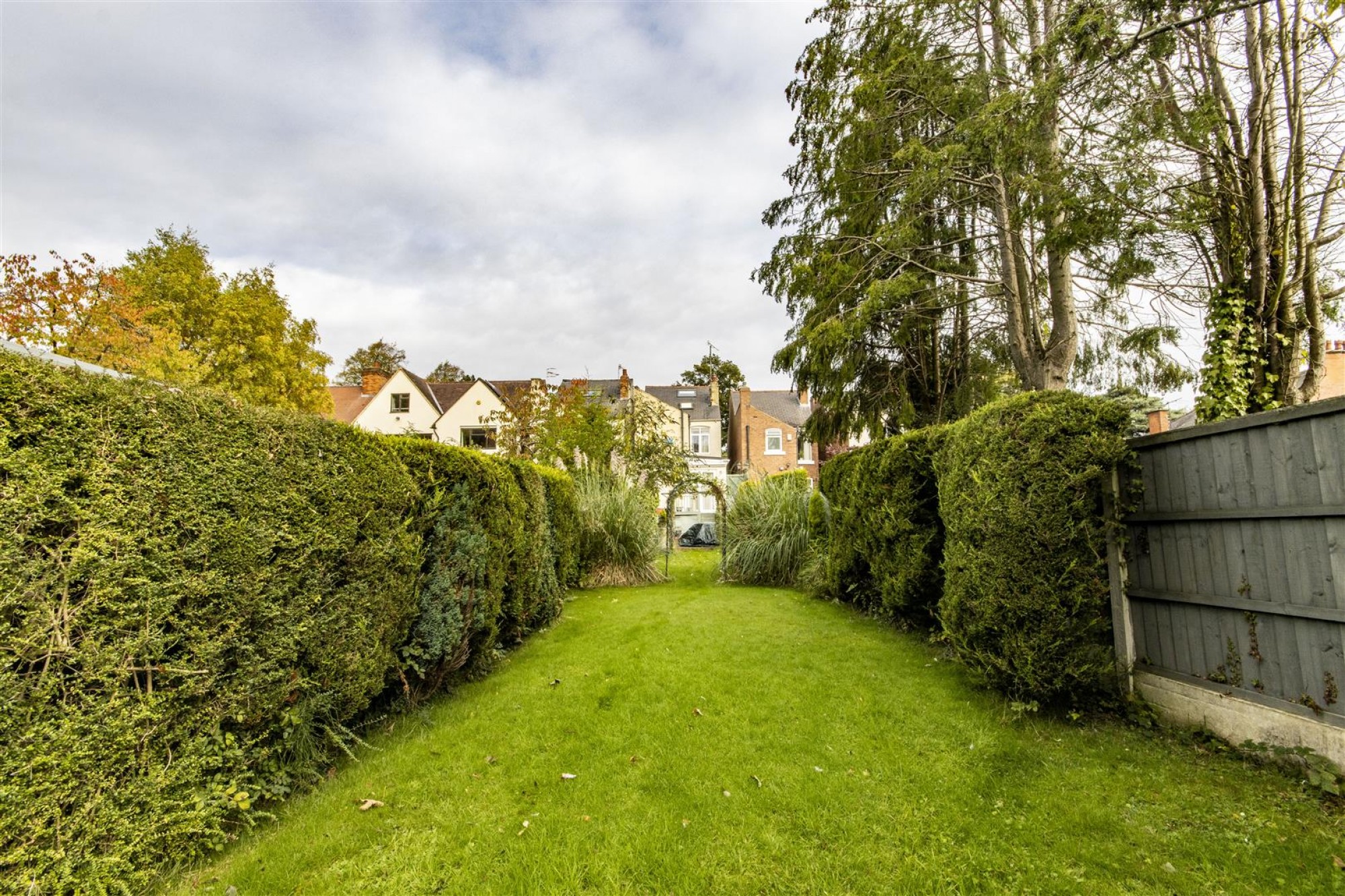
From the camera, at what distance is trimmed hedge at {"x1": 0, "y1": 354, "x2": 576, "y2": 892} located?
1695 millimetres

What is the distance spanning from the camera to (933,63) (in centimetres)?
787

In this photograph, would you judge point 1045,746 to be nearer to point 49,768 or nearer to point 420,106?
point 49,768

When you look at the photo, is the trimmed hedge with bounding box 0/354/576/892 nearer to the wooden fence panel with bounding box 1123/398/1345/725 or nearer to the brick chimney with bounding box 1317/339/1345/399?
the wooden fence panel with bounding box 1123/398/1345/725

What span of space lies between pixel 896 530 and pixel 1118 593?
2134 mm

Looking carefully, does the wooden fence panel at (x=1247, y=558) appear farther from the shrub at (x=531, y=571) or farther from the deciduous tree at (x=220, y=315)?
the deciduous tree at (x=220, y=315)

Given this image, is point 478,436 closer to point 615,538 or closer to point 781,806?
point 615,538

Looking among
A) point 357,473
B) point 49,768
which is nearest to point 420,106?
point 357,473

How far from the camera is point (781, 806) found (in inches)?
103

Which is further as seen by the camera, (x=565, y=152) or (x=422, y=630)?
(x=565, y=152)

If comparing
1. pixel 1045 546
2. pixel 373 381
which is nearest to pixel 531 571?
pixel 1045 546

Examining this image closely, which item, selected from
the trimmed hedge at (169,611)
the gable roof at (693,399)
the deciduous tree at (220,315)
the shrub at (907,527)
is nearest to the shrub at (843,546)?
→ the shrub at (907,527)

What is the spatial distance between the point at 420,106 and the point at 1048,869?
941 cm

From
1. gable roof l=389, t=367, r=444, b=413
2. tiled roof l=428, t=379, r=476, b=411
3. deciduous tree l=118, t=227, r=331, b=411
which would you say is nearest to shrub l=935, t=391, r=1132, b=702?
deciduous tree l=118, t=227, r=331, b=411

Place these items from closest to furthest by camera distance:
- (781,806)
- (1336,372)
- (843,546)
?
(781,806) → (843,546) → (1336,372)
